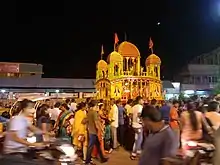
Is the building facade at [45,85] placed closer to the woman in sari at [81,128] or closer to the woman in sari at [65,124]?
the woman in sari at [65,124]

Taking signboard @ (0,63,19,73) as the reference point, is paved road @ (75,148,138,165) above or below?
below

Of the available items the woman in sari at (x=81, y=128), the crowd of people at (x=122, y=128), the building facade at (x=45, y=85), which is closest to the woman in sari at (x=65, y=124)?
the crowd of people at (x=122, y=128)

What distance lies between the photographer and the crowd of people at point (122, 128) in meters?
4.50

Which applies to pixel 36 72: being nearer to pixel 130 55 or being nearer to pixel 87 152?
pixel 130 55

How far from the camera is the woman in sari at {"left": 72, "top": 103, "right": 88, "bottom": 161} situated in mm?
12078

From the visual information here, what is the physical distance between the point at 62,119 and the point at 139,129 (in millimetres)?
2632

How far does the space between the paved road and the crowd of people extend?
217mm

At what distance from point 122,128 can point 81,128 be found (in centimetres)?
378

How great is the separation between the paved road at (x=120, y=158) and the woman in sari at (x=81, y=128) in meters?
0.82

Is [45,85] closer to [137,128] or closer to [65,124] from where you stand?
[65,124]

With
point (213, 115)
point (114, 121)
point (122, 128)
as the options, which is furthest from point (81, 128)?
point (213, 115)

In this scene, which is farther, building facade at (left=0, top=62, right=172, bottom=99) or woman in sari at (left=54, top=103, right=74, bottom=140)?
building facade at (left=0, top=62, right=172, bottom=99)

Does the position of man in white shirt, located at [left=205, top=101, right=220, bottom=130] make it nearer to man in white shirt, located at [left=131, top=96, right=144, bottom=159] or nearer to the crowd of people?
the crowd of people

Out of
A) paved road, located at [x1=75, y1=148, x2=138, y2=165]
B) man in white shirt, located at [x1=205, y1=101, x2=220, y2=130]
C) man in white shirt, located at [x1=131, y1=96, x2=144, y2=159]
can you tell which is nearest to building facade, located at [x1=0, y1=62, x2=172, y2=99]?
paved road, located at [x1=75, y1=148, x2=138, y2=165]
